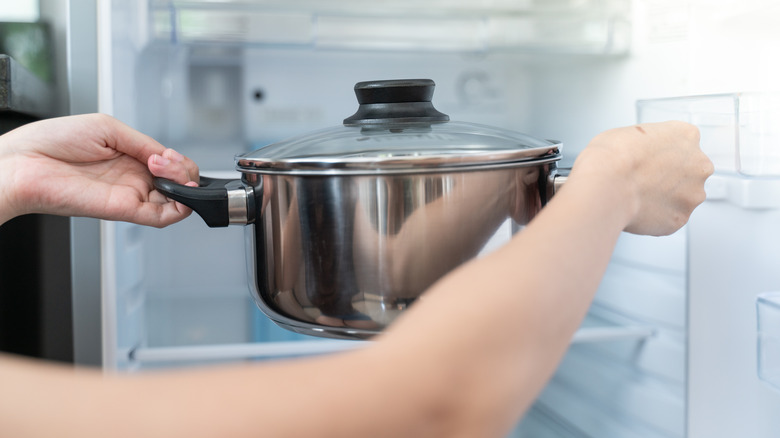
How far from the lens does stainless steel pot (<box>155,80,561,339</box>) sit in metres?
0.45

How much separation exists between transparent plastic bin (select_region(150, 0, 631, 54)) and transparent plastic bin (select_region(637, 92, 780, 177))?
0.35 meters

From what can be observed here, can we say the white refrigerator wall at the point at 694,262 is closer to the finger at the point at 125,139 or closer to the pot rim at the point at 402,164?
the pot rim at the point at 402,164

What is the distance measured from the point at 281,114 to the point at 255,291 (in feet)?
2.82

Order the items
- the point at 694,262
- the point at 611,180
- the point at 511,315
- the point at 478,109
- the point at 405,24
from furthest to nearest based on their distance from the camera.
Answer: the point at 478,109, the point at 405,24, the point at 694,262, the point at 611,180, the point at 511,315

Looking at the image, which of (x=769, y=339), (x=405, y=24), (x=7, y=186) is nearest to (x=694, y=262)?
(x=769, y=339)

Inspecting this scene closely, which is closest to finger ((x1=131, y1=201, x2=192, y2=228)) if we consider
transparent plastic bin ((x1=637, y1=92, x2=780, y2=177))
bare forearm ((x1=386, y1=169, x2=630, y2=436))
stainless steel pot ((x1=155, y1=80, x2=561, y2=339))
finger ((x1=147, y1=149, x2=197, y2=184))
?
finger ((x1=147, y1=149, x2=197, y2=184))

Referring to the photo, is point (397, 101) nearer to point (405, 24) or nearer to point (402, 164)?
point (402, 164)

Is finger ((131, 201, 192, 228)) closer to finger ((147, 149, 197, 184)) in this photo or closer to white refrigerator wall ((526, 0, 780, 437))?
finger ((147, 149, 197, 184))

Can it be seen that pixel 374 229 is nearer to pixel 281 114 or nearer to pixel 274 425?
pixel 274 425

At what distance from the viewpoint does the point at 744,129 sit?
76 cm

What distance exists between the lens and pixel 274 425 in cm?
28

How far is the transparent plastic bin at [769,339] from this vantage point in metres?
0.73

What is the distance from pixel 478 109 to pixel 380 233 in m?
1.01

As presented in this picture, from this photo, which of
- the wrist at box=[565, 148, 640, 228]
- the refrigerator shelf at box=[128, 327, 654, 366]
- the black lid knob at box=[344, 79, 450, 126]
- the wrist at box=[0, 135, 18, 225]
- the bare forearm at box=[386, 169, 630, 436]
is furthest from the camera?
the refrigerator shelf at box=[128, 327, 654, 366]
